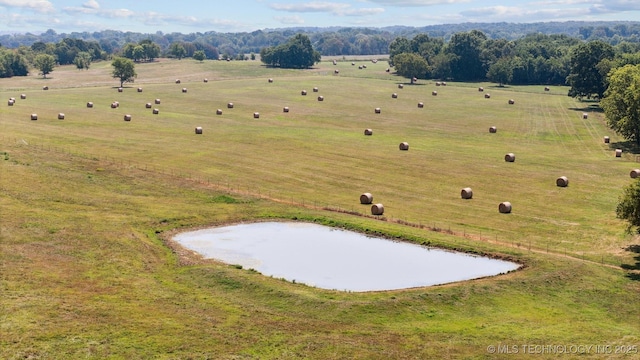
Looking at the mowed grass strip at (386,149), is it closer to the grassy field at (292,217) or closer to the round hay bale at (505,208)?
the grassy field at (292,217)

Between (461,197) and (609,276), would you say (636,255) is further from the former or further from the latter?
(461,197)

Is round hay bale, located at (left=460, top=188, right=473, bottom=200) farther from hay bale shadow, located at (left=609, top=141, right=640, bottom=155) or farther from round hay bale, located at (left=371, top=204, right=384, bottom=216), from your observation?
hay bale shadow, located at (left=609, top=141, right=640, bottom=155)

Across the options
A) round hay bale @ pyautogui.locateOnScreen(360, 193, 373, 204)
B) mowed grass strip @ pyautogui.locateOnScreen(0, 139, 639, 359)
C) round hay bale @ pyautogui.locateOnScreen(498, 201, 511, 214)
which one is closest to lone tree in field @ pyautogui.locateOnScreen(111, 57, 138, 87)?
mowed grass strip @ pyautogui.locateOnScreen(0, 139, 639, 359)

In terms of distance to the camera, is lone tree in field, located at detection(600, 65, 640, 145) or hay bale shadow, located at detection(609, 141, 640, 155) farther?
lone tree in field, located at detection(600, 65, 640, 145)

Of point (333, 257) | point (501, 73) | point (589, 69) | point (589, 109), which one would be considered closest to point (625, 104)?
point (589, 109)

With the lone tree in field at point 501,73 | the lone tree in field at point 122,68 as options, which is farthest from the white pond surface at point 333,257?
the lone tree in field at point 501,73

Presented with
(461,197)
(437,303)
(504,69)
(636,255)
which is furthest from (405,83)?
(437,303)
